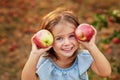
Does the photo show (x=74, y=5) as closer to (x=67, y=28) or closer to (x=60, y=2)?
(x=60, y=2)

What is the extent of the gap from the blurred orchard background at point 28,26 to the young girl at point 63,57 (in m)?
1.45

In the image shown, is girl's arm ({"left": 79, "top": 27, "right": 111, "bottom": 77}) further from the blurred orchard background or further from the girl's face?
the blurred orchard background

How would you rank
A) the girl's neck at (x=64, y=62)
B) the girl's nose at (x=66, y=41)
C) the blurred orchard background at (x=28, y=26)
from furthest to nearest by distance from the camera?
the blurred orchard background at (x=28, y=26) < the girl's neck at (x=64, y=62) < the girl's nose at (x=66, y=41)

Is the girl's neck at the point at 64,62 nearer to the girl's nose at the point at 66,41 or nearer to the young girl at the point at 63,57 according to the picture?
the young girl at the point at 63,57

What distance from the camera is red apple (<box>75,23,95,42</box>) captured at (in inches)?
93.3

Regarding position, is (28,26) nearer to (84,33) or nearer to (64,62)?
(64,62)

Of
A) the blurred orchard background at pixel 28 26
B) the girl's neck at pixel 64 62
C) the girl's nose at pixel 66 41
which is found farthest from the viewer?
the blurred orchard background at pixel 28 26

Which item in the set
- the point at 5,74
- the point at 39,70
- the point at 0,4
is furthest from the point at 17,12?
the point at 39,70

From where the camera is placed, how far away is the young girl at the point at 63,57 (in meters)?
2.39

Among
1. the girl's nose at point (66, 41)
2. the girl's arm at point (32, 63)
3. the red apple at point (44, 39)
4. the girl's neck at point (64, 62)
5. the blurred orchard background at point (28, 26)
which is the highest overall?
the red apple at point (44, 39)

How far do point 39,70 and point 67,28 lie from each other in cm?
37

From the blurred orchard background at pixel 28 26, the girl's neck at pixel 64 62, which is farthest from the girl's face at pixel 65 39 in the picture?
the blurred orchard background at pixel 28 26

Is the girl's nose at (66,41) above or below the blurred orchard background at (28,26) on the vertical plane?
above

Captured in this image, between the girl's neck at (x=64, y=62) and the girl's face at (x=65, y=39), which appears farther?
the girl's neck at (x=64, y=62)
